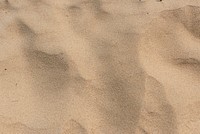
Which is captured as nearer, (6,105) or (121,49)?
(6,105)

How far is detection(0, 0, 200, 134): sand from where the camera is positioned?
5.55 feet

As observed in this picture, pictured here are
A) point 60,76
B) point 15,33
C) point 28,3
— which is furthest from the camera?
point 28,3

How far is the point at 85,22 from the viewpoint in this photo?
6.93 feet

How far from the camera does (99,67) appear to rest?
1880mm

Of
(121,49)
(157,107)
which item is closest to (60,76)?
(121,49)

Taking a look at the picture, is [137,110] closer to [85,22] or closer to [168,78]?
[168,78]

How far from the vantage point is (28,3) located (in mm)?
2240

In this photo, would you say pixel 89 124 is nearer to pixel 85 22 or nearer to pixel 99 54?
pixel 99 54

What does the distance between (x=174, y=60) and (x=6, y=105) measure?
867 mm

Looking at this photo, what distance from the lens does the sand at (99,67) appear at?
169cm

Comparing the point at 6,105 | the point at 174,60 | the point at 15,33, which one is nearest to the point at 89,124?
the point at 6,105

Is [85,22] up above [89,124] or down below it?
above

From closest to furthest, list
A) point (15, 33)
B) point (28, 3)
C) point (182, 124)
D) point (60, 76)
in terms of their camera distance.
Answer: point (182, 124), point (60, 76), point (15, 33), point (28, 3)

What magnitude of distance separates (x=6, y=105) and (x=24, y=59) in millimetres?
271
